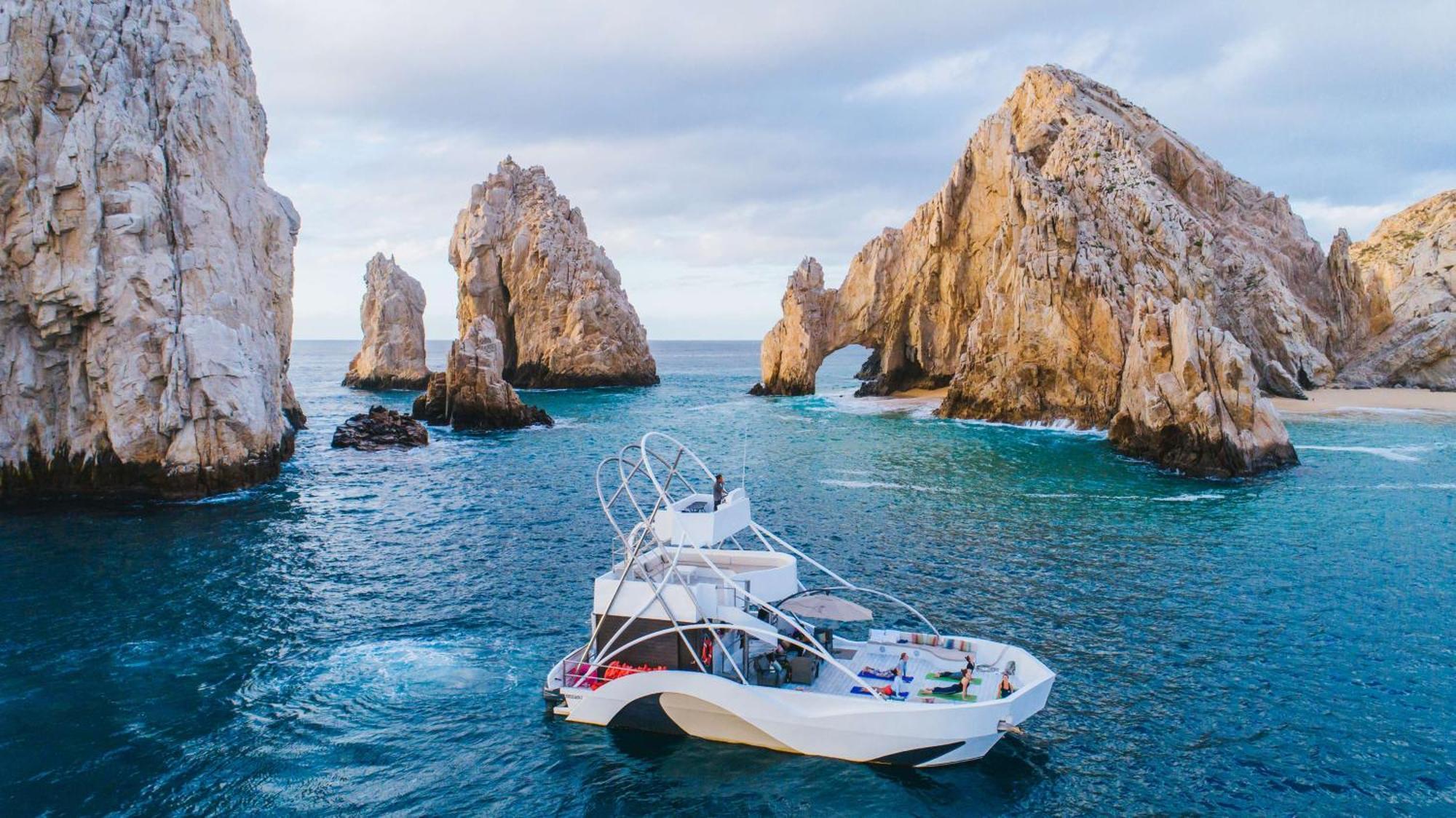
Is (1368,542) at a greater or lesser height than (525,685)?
greater

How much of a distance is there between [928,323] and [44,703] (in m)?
85.3

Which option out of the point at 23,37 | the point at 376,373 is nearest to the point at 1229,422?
the point at 23,37

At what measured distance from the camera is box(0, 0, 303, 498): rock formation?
132ft

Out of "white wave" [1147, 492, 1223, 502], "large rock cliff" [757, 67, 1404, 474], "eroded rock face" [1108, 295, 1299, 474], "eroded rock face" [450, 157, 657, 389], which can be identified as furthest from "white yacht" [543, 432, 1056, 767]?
"eroded rock face" [450, 157, 657, 389]

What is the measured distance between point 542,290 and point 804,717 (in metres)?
97.6

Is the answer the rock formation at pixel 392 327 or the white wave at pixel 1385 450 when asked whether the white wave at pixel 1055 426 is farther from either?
the rock formation at pixel 392 327

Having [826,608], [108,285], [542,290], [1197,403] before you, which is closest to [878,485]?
[1197,403]

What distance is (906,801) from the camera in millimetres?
17234

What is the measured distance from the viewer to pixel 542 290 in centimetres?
11050

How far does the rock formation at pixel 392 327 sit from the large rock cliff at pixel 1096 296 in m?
46.9

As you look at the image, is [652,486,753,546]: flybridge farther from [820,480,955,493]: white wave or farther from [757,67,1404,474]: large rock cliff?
[757,67,1404,474]: large rock cliff

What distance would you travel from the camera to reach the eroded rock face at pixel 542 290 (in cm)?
11112

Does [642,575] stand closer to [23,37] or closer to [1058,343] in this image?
[23,37]

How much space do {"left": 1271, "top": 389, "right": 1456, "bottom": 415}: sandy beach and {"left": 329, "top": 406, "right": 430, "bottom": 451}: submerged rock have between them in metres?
72.2
